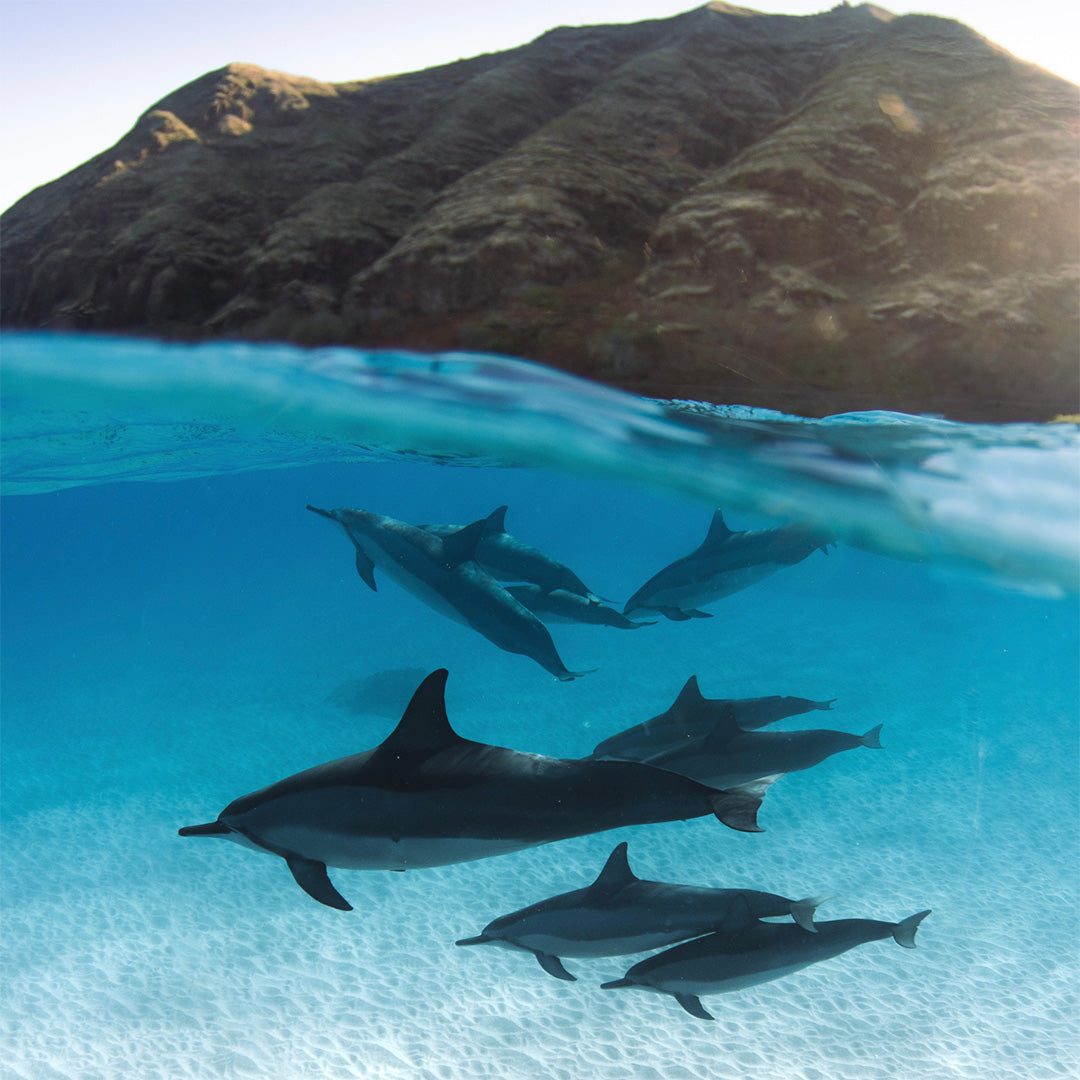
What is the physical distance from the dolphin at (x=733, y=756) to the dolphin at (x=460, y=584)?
1.00 m

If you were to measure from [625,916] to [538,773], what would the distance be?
4.90ft

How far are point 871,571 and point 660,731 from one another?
72.7 ft

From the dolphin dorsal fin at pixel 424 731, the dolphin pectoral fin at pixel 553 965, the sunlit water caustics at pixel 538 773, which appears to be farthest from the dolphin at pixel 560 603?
the dolphin dorsal fin at pixel 424 731

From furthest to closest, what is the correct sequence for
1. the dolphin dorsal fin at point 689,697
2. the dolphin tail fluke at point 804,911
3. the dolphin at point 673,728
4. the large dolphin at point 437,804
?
the dolphin dorsal fin at point 689,697, the dolphin at point 673,728, the dolphin tail fluke at point 804,911, the large dolphin at point 437,804

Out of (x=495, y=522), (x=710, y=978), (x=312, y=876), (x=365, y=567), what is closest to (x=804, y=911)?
(x=710, y=978)

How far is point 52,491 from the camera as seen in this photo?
22.3 meters

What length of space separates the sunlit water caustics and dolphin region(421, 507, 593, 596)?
0.59ft

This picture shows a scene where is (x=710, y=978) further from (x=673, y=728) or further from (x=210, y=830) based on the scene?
(x=210, y=830)

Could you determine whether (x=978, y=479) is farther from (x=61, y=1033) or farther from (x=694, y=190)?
(x=61, y=1033)

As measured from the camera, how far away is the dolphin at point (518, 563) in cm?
660

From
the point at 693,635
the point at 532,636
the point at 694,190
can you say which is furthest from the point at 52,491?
the point at 532,636

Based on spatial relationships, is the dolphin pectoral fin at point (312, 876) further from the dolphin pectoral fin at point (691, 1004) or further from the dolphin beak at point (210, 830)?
the dolphin pectoral fin at point (691, 1004)

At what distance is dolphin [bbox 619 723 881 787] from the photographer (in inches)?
177

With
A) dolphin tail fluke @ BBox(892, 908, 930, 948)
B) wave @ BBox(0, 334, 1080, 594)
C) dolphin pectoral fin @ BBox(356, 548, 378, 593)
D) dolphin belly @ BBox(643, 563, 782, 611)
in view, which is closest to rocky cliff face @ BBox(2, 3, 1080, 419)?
wave @ BBox(0, 334, 1080, 594)
